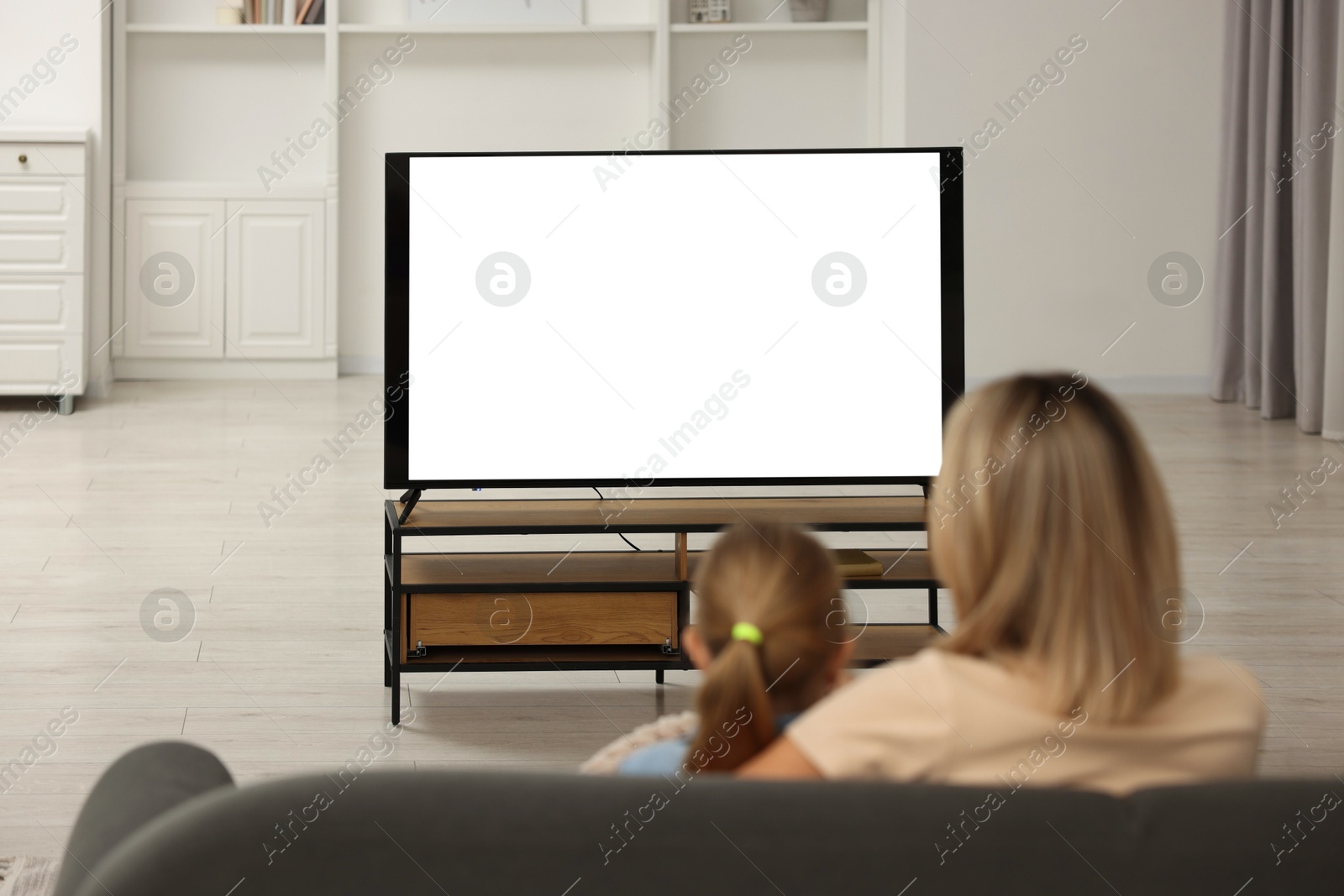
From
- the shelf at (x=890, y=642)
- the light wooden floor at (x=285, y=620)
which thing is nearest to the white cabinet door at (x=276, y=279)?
the light wooden floor at (x=285, y=620)

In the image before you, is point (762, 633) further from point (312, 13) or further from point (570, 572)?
point (312, 13)

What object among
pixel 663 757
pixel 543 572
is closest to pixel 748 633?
pixel 663 757

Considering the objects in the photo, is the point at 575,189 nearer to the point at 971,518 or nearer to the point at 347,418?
the point at 971,518

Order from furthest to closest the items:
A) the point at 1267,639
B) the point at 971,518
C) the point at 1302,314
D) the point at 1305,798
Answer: the point at 1302,314 → the point at 1267,639 → the point at 971,518 → the point at 1305,798

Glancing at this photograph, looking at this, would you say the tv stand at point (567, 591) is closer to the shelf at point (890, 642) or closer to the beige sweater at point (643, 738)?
the shelf at point (890, 642)

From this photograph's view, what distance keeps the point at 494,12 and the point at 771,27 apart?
1.32 m

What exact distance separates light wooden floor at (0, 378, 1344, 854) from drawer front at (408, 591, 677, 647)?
0.52 ft

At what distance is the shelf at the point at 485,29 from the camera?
622cm

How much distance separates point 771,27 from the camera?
629 centimetres

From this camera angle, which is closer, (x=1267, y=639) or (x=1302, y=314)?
(x=1267, y=639)

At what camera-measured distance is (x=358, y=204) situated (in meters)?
6.46

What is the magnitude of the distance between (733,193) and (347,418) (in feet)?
11.2

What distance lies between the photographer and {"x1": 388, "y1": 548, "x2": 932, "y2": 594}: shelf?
2172mm

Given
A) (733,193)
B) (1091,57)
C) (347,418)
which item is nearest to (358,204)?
(347,418)
